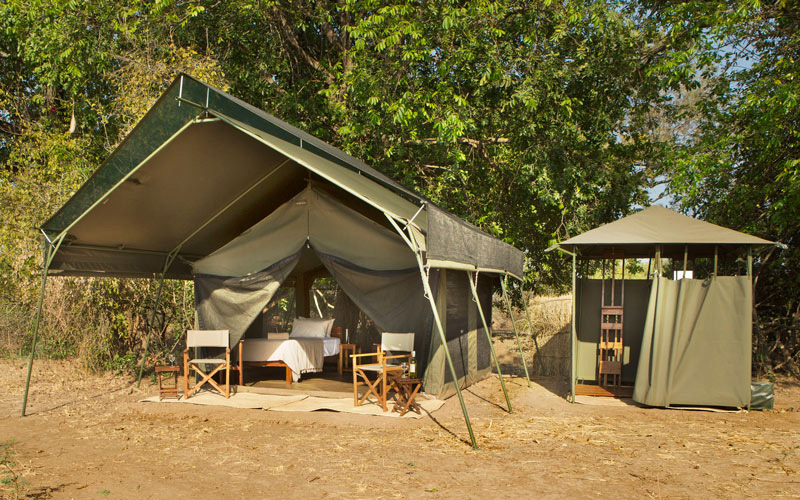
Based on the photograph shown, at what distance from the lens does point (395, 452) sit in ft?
15.5

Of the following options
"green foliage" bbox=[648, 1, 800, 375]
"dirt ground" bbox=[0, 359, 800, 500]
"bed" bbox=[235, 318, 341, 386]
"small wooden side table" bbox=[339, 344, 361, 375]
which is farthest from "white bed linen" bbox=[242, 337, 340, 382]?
"green foliage" bbox=[648, 1, 800, 375]

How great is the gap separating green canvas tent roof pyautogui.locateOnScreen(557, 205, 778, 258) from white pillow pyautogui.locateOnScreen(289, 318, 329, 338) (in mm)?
3526

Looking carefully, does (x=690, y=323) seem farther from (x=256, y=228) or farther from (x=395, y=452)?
(x=256, y=228)

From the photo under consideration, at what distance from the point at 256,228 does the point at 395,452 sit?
3503mm

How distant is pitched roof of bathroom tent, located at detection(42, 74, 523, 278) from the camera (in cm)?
544

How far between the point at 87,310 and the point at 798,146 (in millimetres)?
10106

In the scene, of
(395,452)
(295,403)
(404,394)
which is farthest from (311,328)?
(395,452)

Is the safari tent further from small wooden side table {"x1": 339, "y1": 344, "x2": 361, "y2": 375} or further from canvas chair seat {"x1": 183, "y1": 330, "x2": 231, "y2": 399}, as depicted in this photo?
canvas chair seat {"x1": 183, "y1": 330, "x2": 231, "y2": 399}

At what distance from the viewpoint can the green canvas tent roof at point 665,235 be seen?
6.61 meters

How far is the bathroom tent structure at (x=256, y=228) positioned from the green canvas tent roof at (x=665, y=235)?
1245mm

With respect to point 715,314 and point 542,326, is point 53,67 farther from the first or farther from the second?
point 715,314

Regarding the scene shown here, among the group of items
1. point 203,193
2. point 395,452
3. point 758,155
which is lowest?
point 395,452

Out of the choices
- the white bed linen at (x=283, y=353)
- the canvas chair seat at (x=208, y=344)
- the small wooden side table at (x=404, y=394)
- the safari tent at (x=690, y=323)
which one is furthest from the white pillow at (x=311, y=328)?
the safari tent at (x=690, y=323)

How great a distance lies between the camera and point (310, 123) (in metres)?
11.5
